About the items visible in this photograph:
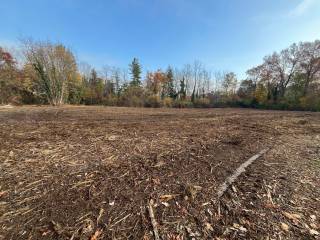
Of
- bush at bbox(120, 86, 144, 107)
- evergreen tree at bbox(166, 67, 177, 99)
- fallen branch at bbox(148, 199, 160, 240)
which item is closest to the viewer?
fallen branch at bbox(148, 199, 160, 240)

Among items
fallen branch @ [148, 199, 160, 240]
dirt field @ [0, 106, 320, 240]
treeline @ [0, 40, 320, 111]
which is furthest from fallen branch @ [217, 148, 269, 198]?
treeline @ [0, 40, 320, 111]

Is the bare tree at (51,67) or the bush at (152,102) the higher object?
the bare tree at (51,67)

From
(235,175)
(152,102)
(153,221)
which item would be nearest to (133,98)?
(152,102)

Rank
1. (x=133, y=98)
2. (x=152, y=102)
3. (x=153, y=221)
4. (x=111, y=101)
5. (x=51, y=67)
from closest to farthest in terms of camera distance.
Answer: (x=153, y=221) < (x=51, y=67) < (x=152, y=102) < (x=133, y=98) < (x=111, y=101)

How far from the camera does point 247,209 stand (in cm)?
233

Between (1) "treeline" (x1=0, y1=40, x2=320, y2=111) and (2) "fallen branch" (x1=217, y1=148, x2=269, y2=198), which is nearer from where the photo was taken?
(2) "fallen branch" (x1=217, y1=148, x2=269, y2=198)

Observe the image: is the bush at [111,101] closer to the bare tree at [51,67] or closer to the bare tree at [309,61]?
the bare tree at [51,67]

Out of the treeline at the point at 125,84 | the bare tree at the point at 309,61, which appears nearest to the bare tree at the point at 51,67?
the treeline at the point at 125,84

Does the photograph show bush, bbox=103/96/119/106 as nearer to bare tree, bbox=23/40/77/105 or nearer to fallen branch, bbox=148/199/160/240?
bare tree, bbox=23/40/77/105

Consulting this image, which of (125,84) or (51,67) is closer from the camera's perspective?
(51,67)

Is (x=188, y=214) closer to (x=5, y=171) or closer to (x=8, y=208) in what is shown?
(x=8, y=208)

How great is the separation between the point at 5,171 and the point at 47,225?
6.11ft

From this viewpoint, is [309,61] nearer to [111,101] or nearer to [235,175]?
[111,101]

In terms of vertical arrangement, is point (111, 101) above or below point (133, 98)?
below
